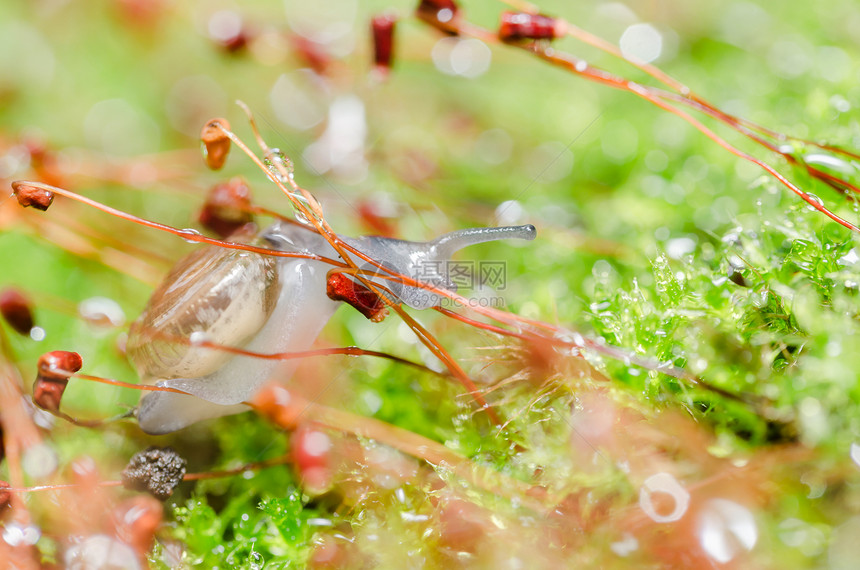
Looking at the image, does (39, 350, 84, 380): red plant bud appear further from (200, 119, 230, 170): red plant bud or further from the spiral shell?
(200, 119, 230, 170): red plant bud

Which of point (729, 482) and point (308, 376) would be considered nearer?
point (729, 482)

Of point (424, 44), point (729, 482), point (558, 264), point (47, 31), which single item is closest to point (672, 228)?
point (558, 264)

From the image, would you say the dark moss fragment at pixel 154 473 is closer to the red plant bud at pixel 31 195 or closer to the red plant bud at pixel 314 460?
the red plant bud at pixel 314 460

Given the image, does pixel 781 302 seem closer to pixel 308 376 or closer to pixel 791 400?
pixel 791 400

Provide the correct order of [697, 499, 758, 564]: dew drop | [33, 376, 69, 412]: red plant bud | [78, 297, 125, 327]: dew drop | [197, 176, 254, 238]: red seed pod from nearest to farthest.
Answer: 1. [697, 499, 758, 564]: dew drop
2. [33, 376, 69, 412]: red plant bud
3. [197, 176, 254, 238]: red seed pod
4. [78, 297, 125, 327]: dew drop

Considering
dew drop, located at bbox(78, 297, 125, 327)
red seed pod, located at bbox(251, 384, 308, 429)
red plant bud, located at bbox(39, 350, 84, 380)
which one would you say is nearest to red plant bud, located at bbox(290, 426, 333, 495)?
red seed pod, located at bbox(251, 384, 308, 429)
